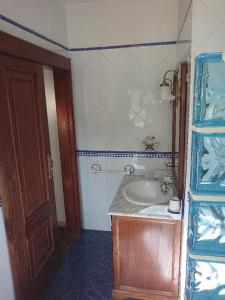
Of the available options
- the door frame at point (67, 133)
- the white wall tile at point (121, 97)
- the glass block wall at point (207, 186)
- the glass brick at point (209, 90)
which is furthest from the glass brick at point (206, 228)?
the door frame at point (67, 133)

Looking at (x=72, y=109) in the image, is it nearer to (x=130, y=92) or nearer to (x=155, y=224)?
(x=130, y=92)

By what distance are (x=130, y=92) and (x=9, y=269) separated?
5.89 ft

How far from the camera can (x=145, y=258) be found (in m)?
1.71

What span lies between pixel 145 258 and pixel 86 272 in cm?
75

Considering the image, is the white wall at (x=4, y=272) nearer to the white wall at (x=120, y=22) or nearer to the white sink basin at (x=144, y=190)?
the white sink basin at (x=144, y=190)

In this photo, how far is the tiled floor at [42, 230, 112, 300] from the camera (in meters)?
1.93

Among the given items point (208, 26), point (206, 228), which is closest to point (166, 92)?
point (208, 26)

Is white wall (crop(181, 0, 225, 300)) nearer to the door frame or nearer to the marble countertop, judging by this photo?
the marble countertop

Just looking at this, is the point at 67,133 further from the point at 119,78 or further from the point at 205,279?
the point at 205,279

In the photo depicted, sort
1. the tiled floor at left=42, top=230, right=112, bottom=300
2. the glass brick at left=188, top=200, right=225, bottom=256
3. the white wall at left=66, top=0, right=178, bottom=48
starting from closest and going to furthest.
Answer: the glass brick at left=188, top=200, right=225, bottom=256
the tiled floor at left=42, top=230, right=112, bottom=300
the white wall at left=66, top=0, right=178, bottom=48

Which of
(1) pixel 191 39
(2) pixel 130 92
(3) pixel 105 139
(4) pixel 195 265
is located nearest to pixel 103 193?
(3) pixel 105 139

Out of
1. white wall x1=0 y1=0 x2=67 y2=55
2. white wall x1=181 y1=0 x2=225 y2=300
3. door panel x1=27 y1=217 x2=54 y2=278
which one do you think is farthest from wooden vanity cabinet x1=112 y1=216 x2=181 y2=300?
white wall x1=0 y1=0 x2=67 y2=55

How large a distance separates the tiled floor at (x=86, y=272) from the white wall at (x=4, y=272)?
50cm

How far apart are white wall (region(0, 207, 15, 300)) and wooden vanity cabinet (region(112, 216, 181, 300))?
734mm
